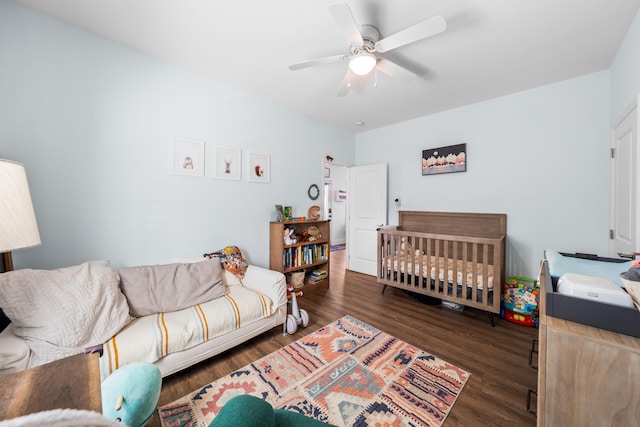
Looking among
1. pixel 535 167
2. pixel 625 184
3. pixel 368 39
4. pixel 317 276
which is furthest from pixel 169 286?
pixel 535 167

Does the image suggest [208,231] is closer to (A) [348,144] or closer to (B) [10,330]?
(B) [10,330]

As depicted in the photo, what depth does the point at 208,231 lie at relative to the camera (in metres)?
2.54

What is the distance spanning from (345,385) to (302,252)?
181 cm

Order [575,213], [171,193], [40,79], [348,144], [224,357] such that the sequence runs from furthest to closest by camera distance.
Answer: [348,144] → [575,213] → [171,193] → [224,357] → [40,79]

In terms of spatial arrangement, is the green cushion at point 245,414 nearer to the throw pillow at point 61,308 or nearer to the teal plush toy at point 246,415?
the teal plush toy at point 246,415

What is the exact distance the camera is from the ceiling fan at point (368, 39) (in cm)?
134

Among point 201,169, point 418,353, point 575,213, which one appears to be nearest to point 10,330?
point 201,169

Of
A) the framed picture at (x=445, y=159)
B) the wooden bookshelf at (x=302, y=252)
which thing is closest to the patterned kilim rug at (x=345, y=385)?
the wooden bookshelf at (x=302, y=252)

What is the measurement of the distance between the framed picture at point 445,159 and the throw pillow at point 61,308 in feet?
12.2

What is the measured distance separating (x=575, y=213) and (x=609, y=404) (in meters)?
2.48

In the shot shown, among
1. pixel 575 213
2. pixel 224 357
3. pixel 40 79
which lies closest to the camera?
pixel 40 79

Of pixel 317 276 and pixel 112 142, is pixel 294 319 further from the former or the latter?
pixel 112 142

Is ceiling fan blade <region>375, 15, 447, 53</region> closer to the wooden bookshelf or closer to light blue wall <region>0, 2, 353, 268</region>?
light blue wall <region>0, 2, 353, 268</region>

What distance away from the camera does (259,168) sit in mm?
2955
